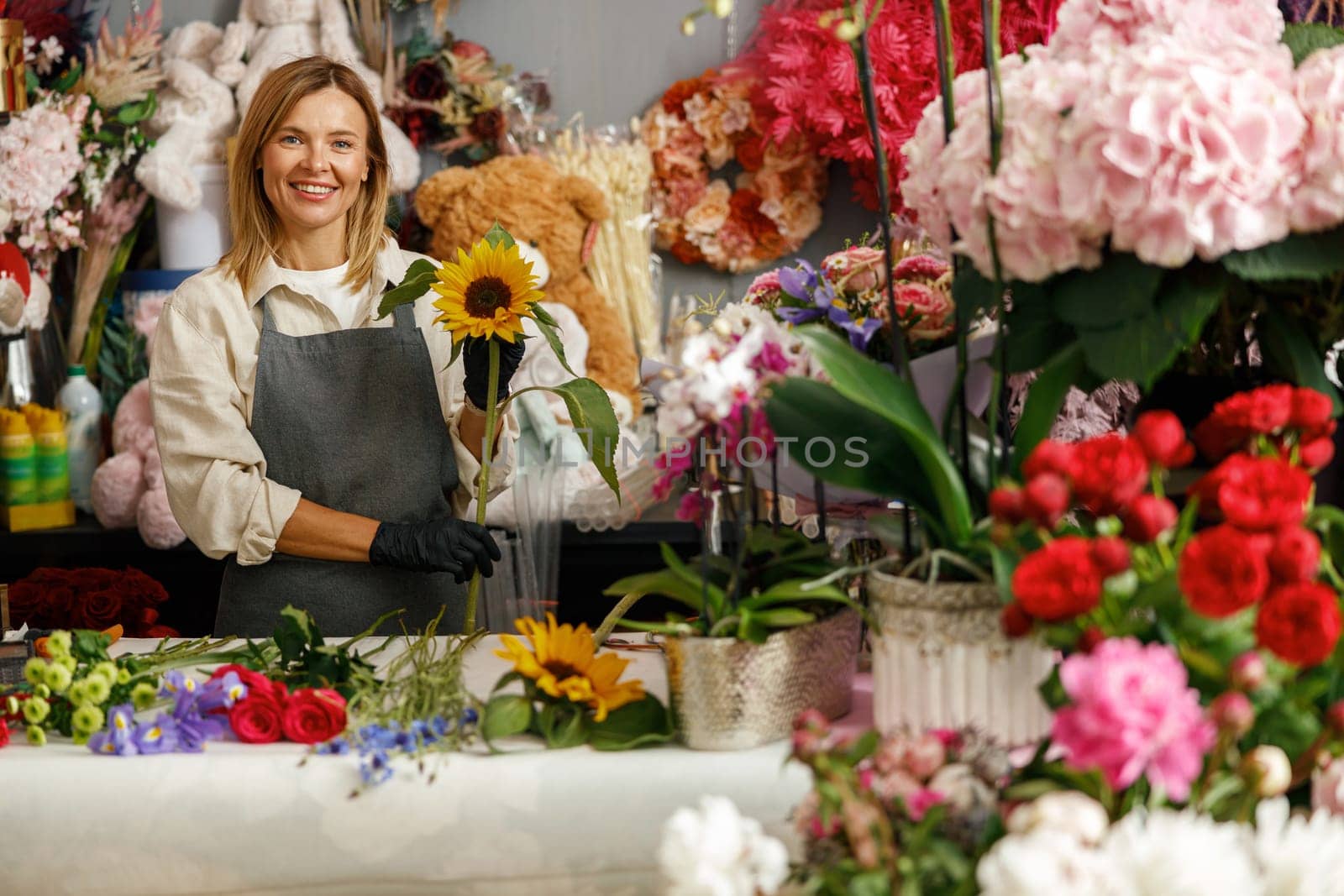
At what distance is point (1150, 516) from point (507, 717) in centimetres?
45

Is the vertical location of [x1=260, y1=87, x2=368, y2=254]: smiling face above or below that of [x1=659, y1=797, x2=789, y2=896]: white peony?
above

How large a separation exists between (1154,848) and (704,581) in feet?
1.12

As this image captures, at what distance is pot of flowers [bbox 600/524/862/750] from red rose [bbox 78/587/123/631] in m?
1.32

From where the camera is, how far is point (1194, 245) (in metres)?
0.77

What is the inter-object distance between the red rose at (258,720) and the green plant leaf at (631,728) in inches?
9.1

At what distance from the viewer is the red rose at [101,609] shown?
1.97m

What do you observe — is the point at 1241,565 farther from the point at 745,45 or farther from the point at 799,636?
the point at 745,45

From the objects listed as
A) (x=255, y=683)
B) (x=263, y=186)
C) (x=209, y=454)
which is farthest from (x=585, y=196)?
(x=255, y=683)

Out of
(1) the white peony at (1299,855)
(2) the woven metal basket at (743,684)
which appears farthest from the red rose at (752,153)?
(1) the white peony at (1299,855)

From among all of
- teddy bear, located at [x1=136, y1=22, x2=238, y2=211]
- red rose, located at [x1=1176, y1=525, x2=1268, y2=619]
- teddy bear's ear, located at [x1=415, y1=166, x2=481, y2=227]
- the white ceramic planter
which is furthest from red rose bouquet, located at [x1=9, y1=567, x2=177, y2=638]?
red rose, located at [x1=1176, y1=525, x2=1268, y2=619]

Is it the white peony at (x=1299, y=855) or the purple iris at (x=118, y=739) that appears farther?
the purple iris at (x=118, y=739)

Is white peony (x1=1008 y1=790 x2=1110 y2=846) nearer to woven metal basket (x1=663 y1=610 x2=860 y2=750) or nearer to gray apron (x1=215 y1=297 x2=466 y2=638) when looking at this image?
woven metal basket (x1=663 y1=610 x2=860 y2=750)

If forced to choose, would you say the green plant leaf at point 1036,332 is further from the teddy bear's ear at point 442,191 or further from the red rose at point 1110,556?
the teddy bear's ear at point 442,191

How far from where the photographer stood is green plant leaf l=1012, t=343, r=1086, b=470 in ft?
2.75
